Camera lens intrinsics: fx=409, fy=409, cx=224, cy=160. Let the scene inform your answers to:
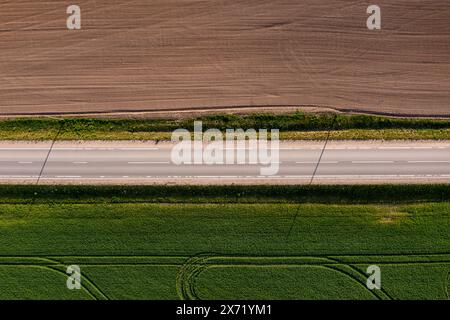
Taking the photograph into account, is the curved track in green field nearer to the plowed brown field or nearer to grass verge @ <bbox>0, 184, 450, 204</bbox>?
grass verge @ <bbox>0, 184, 450, 204</bbox>

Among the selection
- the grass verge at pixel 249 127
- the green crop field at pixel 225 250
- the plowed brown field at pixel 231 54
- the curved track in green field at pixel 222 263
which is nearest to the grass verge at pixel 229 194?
the green crop field at pixel 225 250

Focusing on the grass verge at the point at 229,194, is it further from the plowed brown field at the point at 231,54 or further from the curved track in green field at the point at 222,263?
the plowed brown field at the point at 231,54

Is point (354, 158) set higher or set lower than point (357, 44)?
lower

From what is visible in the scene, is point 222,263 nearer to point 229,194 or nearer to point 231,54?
point 229,194

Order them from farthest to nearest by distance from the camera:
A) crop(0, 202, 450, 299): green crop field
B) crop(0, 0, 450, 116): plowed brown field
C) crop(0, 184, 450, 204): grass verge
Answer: crop(0, 202, 450, 299): green crop field < crop(0, 184, 450, 204): grass verge < crop(0, 0, 450, 116): plowed brown field

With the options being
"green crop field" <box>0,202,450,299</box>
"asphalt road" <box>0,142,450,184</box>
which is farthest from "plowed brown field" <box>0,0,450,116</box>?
"green crop field" <box>0,202,450,299</box>

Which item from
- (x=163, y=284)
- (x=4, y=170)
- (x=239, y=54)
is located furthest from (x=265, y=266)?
(x=4, y=170)
